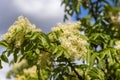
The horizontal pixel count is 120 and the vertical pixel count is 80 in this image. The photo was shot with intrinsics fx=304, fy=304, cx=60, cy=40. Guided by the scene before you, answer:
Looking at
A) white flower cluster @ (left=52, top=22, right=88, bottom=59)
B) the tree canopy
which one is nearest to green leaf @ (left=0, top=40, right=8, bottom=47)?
the tree canopy

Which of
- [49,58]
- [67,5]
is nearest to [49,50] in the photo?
A: [49,58]

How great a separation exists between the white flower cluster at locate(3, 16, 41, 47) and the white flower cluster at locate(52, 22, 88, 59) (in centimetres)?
27

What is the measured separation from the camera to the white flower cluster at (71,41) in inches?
108

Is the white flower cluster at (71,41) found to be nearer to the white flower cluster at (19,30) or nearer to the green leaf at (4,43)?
the white flower cluster at (19,30)

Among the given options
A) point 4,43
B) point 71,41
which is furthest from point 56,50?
point 4,43

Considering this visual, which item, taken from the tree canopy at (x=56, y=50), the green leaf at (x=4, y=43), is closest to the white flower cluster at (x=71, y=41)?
the tree canopy at (x=56, y=50)

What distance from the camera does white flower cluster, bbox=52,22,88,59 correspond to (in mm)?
2750

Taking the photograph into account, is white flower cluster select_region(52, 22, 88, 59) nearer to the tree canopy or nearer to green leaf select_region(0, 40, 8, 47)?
the tree canopy

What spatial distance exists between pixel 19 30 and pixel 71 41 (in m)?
0.52

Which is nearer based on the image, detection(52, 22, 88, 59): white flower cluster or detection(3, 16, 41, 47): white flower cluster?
detection(52, 22, 88, 59): white flower cluster

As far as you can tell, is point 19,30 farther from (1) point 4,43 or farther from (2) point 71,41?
(2) point 71,41

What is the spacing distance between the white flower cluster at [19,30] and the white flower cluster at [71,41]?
0.90ft

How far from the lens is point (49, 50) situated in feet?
9.56

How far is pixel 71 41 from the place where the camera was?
2818mm
